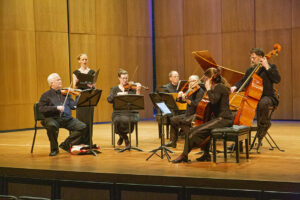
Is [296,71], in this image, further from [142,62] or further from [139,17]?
[139,17]

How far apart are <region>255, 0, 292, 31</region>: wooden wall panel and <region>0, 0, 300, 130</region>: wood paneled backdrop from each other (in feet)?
0.07

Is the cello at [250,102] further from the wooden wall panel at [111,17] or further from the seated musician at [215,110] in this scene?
the wooden wall panel at [111,17]

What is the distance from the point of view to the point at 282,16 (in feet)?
30.5

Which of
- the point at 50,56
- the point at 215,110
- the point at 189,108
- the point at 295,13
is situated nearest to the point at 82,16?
the point at 50,56

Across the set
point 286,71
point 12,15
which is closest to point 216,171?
point 286,71

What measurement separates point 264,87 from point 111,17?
5.15 metres

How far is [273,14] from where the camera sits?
9375 mm

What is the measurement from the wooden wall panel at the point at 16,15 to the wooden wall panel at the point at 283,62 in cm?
500

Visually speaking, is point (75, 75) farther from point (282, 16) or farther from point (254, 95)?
point (282, 16)

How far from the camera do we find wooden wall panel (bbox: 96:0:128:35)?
9922 millimetres

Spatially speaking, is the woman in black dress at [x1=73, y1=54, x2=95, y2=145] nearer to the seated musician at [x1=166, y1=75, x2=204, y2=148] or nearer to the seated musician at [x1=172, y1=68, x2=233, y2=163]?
the seated musician at [x1=166, y1=75, x2=204, y2=148]

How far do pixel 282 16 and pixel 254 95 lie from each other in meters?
4.35

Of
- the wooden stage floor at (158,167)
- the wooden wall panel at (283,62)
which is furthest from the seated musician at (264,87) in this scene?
the wooden wall panel at (283,62)

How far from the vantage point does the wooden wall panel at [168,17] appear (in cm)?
1038
